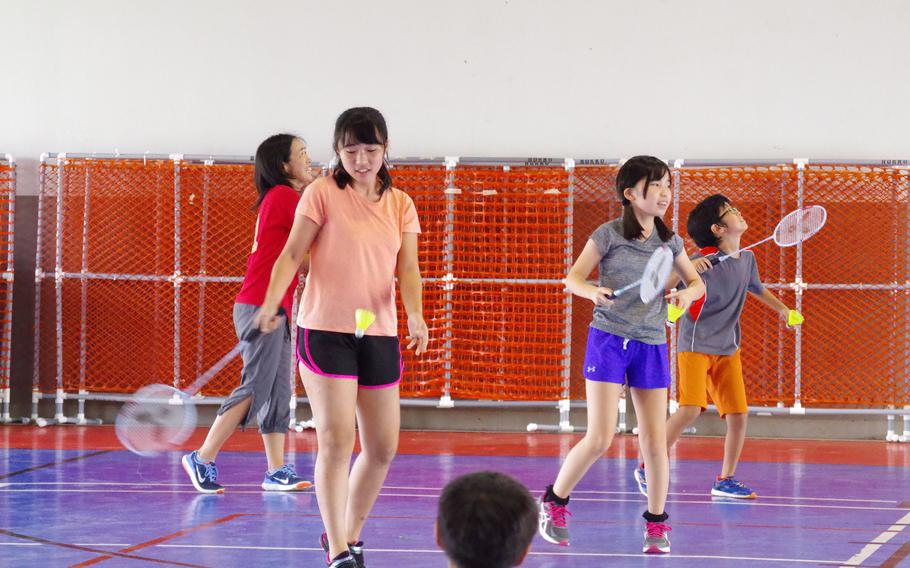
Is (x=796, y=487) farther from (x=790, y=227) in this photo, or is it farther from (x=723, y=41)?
(x=723, y=41)

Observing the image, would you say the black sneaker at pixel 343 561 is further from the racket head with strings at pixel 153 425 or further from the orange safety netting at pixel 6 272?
the orange safety netting at pixel 6 272

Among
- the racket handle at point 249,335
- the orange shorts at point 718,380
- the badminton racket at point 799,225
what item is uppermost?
the badminton racket at point 799,225

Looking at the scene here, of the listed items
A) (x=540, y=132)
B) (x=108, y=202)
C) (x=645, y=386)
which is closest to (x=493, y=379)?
(x=540, y=132)

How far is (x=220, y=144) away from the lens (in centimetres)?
1116

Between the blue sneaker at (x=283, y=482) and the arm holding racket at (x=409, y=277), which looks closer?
the arm holding racket at (x=409, y=277)

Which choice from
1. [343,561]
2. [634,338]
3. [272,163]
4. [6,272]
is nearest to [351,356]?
[343,561]

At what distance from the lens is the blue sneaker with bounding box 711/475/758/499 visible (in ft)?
22.9

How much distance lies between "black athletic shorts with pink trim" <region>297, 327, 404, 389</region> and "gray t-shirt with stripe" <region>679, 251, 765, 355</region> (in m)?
2.81

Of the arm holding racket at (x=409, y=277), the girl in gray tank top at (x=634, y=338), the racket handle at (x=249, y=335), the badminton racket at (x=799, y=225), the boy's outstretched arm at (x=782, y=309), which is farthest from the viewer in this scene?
the badminton racket at (x=799, y=225)

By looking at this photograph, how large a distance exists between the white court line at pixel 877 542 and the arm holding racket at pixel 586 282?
165cm

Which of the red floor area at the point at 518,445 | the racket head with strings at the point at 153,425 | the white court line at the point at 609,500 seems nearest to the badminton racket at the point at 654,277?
the white court line at the point at 609,500

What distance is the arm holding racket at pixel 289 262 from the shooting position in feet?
15.0

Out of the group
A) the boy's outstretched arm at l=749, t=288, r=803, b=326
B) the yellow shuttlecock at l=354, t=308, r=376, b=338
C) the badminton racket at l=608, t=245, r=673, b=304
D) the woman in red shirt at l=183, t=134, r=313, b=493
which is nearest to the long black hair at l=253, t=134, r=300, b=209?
the woman in red shirt at l=183, t=134, r=313, b=493

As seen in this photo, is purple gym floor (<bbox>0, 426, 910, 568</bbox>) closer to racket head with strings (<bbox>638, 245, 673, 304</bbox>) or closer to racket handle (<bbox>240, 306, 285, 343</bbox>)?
racket handle (<bbox>240, 306, 285, 343</bbox>)
